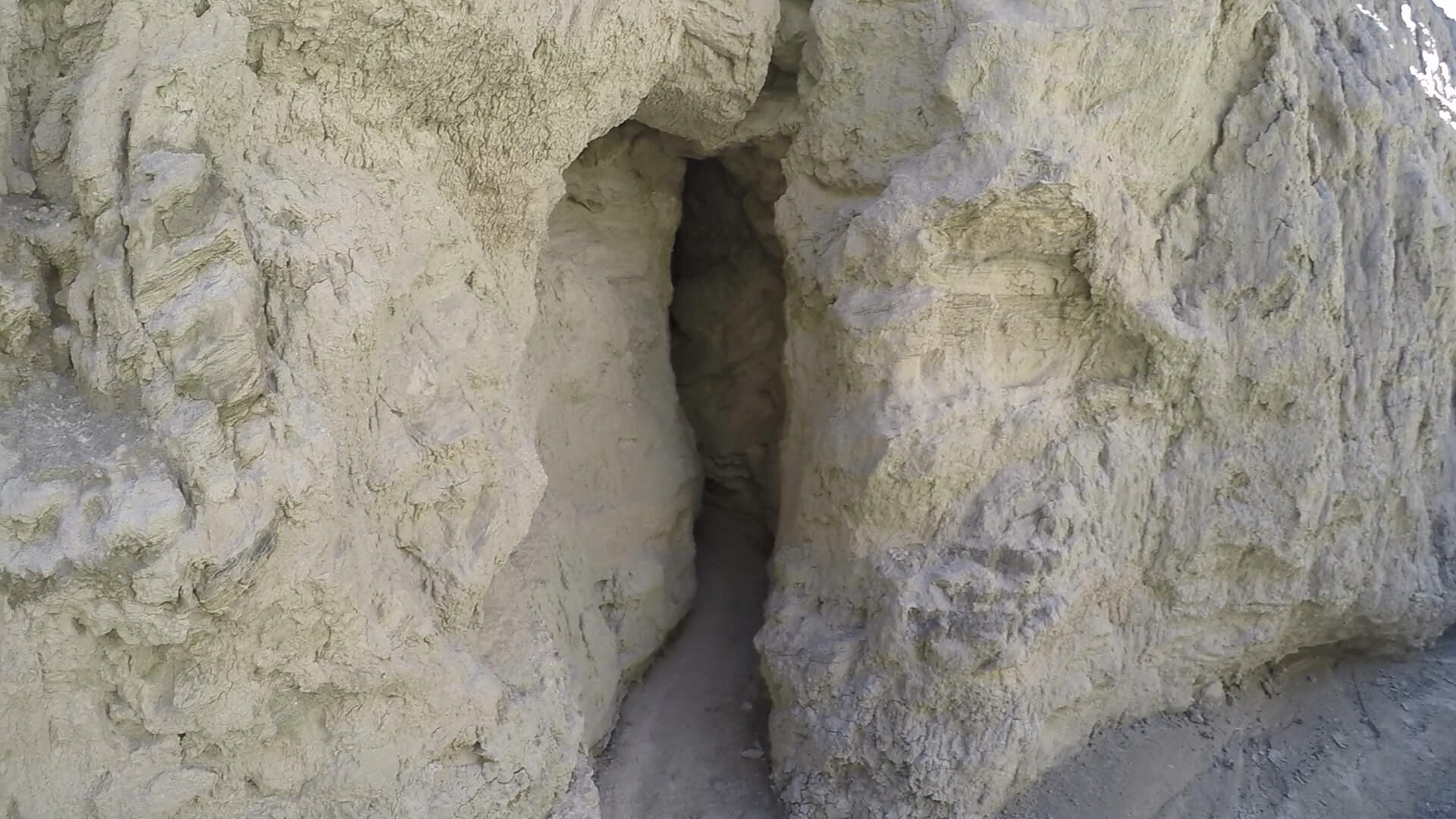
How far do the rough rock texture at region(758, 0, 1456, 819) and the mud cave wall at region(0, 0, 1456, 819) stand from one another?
1 centimetres

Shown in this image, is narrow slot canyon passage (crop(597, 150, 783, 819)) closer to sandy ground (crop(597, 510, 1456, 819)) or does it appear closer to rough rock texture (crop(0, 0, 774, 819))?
sandy ground (crop(597, 510, 1456, 819))

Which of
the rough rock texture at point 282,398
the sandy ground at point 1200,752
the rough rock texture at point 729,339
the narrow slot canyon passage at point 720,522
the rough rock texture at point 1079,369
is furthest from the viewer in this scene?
the rough rock texture at point 729,339

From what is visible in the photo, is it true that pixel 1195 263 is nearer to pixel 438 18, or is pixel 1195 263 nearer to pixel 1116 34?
pixel 1116 34

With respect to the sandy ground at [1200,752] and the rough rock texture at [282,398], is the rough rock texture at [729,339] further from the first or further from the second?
the rough rock texture at [282,398]

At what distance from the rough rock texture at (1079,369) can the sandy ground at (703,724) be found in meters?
0.18

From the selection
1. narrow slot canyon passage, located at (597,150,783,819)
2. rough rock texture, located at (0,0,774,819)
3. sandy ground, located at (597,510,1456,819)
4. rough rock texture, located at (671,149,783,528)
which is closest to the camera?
rough rock texture, located at (0,0,774,819)

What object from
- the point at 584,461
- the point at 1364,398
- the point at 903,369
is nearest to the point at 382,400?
the point at 584,461

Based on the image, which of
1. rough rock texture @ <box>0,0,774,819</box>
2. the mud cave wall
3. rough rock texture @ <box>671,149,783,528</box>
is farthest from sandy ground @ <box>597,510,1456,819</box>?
rough rock texture @ <box>671,149,783,528</box>

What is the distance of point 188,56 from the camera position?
6.12 ft

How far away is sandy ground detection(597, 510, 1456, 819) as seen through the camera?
3061mm

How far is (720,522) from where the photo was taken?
4.23 metres

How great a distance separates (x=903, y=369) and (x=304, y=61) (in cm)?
160

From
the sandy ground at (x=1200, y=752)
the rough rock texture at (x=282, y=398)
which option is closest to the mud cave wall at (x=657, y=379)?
the rough rock texture at (x=282, y=398)

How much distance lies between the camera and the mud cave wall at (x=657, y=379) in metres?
1.83
